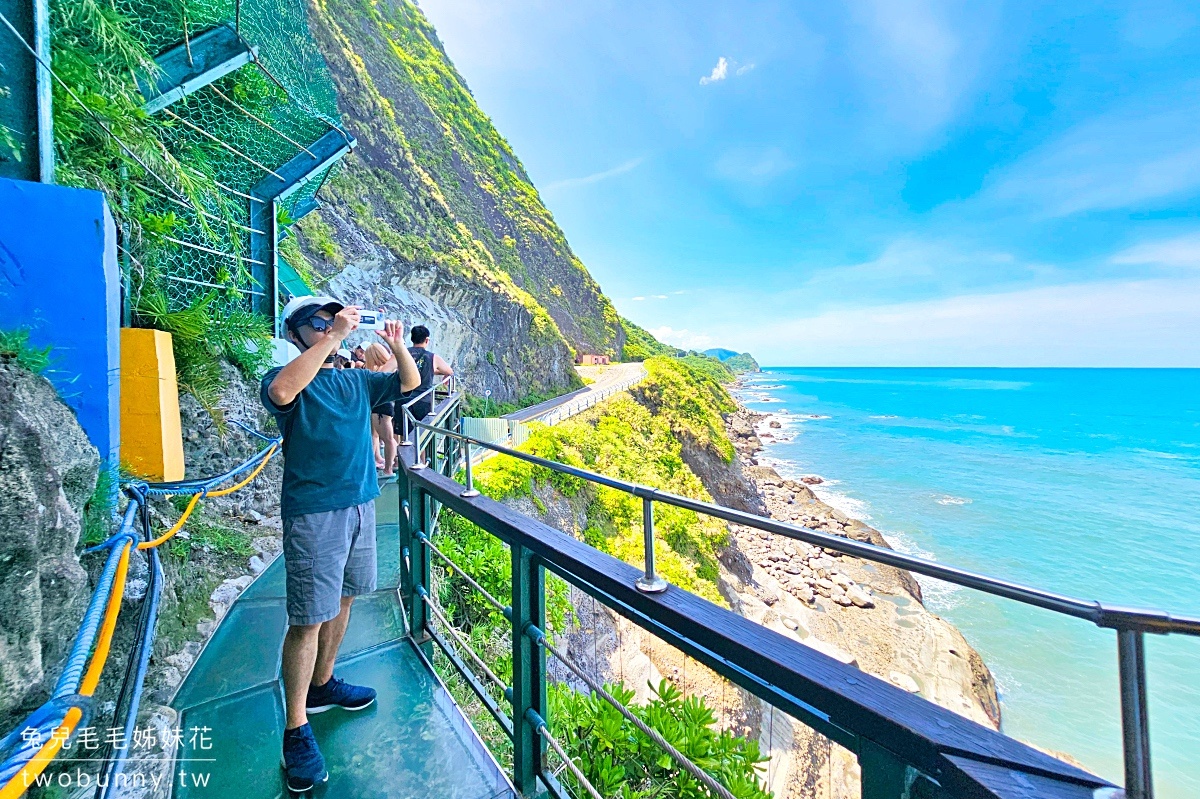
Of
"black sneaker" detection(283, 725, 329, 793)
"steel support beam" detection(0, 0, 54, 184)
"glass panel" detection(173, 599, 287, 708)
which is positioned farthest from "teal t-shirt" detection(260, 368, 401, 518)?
"steel support beam" detection(0, 0, 54, 184)

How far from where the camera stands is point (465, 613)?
4297 mm

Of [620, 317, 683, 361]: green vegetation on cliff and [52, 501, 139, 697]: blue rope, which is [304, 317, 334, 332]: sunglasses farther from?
[620, 317, 683, 361]: green vegetation on cliff

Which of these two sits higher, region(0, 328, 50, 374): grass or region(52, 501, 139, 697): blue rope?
region(0, 328, 50, 374): grass

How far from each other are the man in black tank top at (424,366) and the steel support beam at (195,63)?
2.96m

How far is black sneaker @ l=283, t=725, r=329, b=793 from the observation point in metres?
→ 1.86

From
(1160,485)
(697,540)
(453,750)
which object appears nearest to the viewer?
(453,750)

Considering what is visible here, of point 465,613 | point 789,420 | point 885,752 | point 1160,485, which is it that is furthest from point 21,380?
point 789,420

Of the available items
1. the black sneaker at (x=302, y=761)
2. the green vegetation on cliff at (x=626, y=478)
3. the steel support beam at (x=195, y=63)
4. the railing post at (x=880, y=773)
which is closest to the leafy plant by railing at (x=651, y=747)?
the black sneaker at (x=302, y=761)

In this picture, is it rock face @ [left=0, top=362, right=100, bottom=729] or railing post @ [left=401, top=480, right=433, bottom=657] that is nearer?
rock face @ [left=0, top=362, right=100, bottom=729]

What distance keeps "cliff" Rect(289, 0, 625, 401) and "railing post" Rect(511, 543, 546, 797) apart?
456 inches

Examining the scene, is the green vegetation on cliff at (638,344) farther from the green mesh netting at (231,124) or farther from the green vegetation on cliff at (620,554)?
the green mesh netting at (231,124)

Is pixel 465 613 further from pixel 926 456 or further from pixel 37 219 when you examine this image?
pixel 926 456

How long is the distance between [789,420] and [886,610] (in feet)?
161

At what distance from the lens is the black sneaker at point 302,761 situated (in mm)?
1860
